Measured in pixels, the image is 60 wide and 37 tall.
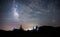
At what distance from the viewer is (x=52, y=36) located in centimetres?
1082

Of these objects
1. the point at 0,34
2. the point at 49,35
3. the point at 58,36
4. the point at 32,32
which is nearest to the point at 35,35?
the point at 32,32

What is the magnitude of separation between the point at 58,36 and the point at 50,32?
0.72 m

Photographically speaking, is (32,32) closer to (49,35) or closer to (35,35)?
(35,35)

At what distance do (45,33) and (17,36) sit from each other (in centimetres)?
224

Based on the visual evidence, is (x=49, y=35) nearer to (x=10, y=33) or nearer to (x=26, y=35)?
(x=26, y=35)

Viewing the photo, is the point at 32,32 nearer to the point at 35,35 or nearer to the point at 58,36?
the point at 35,35

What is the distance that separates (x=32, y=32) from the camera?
10820 mm

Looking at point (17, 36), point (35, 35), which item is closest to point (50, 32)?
point (35, 35)

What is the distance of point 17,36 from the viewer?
1052 cm

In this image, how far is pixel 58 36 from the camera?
10.8 meters

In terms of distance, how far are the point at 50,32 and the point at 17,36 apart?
2714mm

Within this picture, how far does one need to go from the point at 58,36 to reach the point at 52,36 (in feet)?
1.60

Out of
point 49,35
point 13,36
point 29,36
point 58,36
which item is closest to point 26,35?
point 29,36

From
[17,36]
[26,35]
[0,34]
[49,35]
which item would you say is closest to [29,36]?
[26,35]
